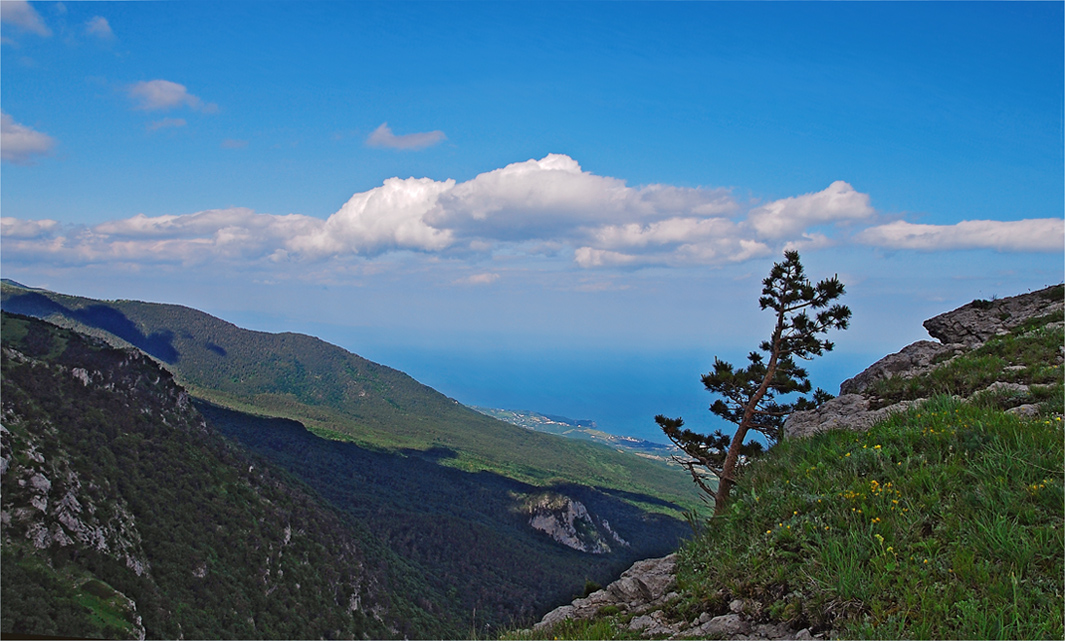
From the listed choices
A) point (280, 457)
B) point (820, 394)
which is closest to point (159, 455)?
point (280, 457)

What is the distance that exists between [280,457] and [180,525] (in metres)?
66.3

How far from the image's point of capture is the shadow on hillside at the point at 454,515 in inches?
4141

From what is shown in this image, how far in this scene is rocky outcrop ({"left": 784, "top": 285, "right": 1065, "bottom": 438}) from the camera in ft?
33.9

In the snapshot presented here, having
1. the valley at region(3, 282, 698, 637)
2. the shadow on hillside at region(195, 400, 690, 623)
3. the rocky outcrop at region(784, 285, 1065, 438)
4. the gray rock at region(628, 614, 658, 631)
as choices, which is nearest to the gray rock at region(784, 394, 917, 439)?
the rocky outcrop at region(784, 285, 1065, 438)

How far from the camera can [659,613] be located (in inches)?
277

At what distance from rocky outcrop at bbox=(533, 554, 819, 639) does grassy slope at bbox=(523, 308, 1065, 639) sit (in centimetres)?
14

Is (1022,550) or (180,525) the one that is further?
(180,525)

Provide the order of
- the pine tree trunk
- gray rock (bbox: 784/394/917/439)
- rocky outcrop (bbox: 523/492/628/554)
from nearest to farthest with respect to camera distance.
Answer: gray rock (bbox: 784/394/917/439) → the pine tree trunk → rocky outcrop (bbox: 523/492/628/554)

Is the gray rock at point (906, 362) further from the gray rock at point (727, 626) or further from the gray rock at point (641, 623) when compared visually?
the gray rock at point (727, 626)

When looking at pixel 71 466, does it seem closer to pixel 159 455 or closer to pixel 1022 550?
pixel 159 455

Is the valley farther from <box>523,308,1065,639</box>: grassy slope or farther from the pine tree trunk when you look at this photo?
<box>523,308,1065,639</box>: grassy slope

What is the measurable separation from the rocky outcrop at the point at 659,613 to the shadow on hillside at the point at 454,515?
83.5 meters

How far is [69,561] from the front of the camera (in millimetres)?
47656

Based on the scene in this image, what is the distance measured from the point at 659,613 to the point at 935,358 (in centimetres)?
1186
